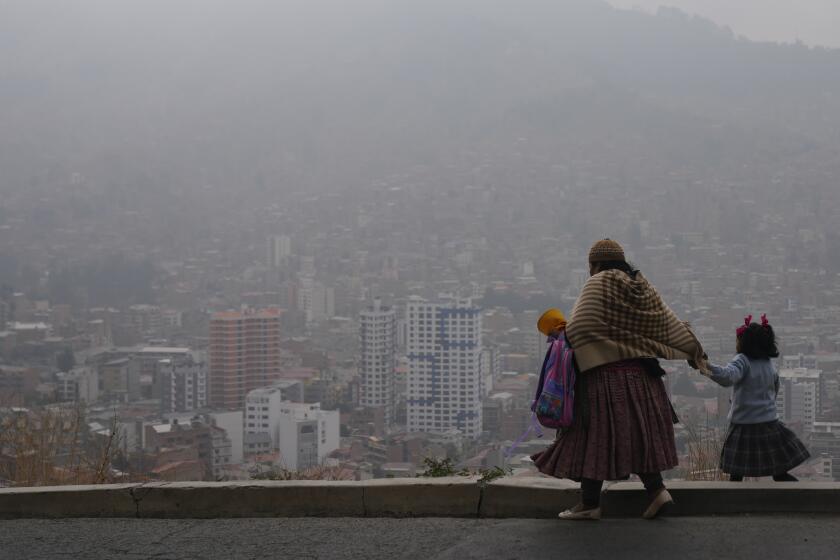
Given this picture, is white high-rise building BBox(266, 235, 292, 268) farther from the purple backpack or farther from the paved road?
the purple backpack

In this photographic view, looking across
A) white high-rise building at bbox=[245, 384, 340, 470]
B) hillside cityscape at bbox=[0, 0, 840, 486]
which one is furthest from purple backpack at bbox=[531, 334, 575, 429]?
white high-rise building at bbox=[245, 384, 340, 470]

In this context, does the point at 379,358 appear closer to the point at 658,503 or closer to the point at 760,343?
the point at 760,343

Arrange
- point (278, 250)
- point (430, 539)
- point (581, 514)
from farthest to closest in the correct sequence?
point (278, 250) < point (581, 514) < point (430, 539)

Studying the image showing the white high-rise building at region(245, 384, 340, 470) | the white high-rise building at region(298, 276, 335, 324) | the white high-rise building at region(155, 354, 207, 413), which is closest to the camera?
the white high-rise building at region(245, 384, 340, 470)

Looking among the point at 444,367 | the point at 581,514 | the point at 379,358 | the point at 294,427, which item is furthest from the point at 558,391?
the point at 379,358

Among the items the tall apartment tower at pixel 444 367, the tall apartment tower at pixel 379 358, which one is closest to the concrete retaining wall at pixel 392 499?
the tall apartment tower at pixel 444 367

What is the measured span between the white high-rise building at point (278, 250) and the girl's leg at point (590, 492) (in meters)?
74.1

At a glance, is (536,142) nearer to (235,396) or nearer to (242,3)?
(242,3)

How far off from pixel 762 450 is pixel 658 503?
2.37 ft

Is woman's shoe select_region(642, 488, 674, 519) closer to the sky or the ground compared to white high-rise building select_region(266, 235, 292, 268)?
closer to the ground

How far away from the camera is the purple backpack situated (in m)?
3.76

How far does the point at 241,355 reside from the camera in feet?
163

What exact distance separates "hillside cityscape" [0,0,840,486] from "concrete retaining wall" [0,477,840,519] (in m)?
5.09

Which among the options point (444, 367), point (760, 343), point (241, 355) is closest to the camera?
point (760, 343)
